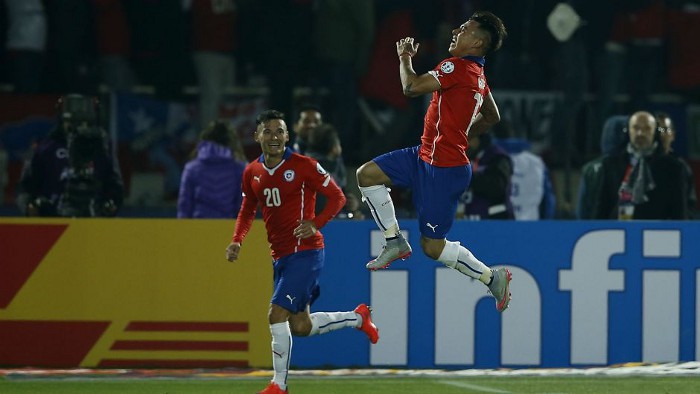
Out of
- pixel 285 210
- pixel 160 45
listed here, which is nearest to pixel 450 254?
pixel 285 210

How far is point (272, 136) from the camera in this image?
12.2 m

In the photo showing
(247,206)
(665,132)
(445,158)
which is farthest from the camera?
(665,132)

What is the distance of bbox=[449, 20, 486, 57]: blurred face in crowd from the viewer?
1135 centimetres

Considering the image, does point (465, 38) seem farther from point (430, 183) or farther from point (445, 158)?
point (430, 183)

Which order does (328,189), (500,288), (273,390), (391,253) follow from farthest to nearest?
(328,189) → (500,288) → (273,390) → (391,253)

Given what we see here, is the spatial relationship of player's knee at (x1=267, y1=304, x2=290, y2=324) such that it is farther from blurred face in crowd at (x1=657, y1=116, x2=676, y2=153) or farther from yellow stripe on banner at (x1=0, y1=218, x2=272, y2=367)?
blurred face in crowd at (x1=657, y1=116, x2=676, y2=153)

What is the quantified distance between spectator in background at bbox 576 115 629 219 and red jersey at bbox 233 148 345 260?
10.3 feet

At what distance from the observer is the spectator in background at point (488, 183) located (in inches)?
567

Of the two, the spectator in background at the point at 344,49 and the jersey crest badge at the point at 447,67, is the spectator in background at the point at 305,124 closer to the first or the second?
the spectator in background at the point at 344,49

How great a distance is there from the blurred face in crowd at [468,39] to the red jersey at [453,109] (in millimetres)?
52

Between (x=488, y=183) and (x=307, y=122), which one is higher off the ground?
(x=307, y=122)

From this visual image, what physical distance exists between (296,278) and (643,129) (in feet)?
12.0

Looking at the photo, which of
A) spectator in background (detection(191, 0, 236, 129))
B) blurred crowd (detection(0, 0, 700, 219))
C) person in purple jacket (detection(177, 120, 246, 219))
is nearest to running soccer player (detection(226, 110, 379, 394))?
person in purple jacket (detection(177, 120, 246, 219))

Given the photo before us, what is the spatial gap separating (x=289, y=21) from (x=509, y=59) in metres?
2.30
